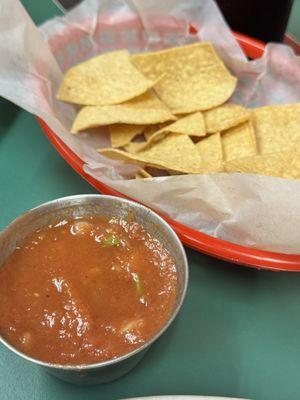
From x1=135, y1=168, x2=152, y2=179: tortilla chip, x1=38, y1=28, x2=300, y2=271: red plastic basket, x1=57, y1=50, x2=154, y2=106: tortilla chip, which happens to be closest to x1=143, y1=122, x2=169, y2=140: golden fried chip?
x1=57, y1=50, x2=154, y2=106: tortilla chip

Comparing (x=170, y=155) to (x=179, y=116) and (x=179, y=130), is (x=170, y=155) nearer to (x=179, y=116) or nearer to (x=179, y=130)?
(x=179, y=130)

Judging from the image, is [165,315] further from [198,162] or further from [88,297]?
[198,162]

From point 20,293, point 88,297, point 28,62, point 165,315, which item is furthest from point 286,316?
point 28,62

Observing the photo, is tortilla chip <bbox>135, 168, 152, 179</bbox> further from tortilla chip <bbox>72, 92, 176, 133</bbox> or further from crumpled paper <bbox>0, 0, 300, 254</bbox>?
tortilla chip <bbox>72, 92, 176, 133</bbox>

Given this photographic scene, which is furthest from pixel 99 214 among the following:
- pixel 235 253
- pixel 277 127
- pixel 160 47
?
pixel 160 47

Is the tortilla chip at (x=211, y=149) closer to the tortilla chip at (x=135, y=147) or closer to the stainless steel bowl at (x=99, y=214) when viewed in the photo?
the tortilla chip at (x=135, y=147)

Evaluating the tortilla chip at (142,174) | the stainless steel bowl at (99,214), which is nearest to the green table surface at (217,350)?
the stainless steel bowl at (99,214)
